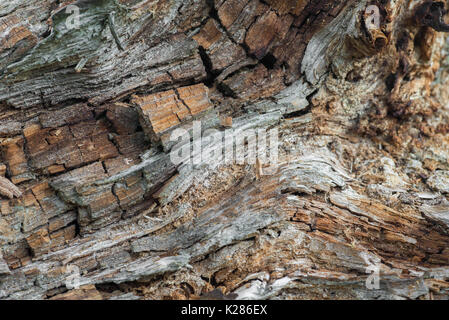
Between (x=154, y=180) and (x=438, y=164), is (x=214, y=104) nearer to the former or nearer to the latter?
(x=154, y=180)

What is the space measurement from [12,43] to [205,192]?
3903 mm

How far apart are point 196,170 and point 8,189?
2.98 m

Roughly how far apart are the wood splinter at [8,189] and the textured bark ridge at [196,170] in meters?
0.02

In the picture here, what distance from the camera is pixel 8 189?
244 inches

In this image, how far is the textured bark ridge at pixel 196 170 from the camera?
605cm

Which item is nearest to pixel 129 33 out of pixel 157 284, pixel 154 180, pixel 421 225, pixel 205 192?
pixel 154 180

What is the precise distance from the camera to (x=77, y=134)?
6598 millimetres
